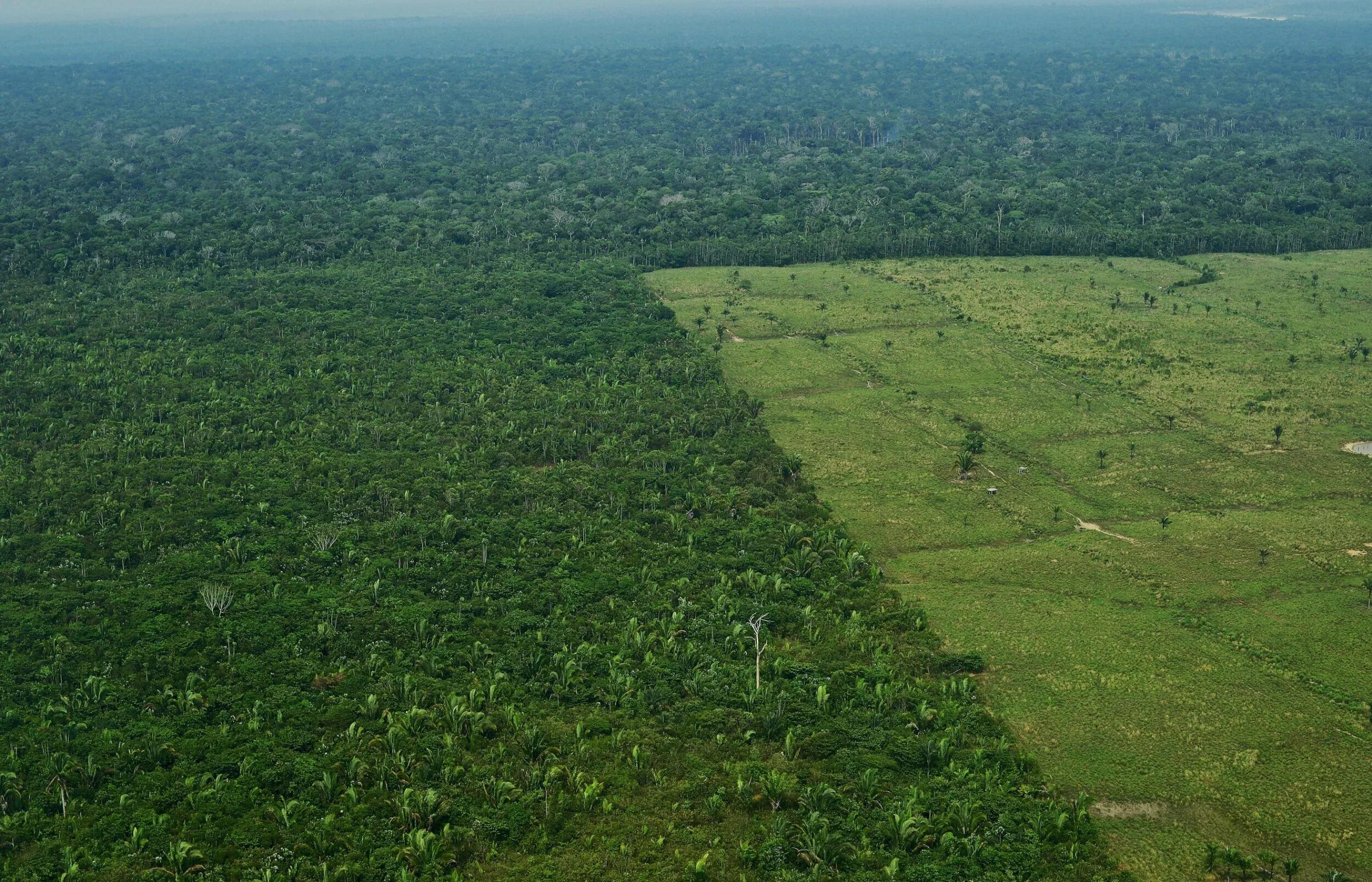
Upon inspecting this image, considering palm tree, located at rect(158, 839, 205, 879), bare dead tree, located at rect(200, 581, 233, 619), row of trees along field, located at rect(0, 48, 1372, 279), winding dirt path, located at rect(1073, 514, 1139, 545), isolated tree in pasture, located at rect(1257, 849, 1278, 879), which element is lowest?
isolated tree in pasture, located at rect(1257, 849, 1278, 879)

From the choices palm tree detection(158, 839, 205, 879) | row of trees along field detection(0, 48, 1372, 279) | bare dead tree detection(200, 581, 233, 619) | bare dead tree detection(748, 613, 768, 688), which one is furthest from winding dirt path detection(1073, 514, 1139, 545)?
row of trees along field detection(0, 48, 1372, 279)

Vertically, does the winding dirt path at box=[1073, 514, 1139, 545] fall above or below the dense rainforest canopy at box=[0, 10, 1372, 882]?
below

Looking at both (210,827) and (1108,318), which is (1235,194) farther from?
(210,827)

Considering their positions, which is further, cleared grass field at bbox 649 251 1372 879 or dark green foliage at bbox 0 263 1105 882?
cleared grass field at bbox 649 251 1372 879

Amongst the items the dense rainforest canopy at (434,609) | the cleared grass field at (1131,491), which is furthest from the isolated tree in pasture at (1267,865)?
the dense rainforest canopy at (434,609)

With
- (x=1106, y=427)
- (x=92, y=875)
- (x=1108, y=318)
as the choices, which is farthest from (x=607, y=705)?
(x=1108, y=318)

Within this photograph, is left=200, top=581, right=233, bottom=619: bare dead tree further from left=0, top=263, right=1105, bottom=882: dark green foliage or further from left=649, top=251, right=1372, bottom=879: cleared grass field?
left=649, top=251, right=1372, bottom=879: cleared grass field

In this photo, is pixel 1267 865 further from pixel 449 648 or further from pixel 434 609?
pixel 434 609

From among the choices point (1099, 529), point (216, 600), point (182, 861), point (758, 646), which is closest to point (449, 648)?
point (216, 600)

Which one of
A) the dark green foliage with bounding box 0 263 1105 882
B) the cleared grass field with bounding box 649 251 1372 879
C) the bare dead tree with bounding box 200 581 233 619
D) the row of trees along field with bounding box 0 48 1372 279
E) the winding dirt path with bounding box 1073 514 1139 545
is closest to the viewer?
the dark green foliage with bounding box 0 263 1105 882
